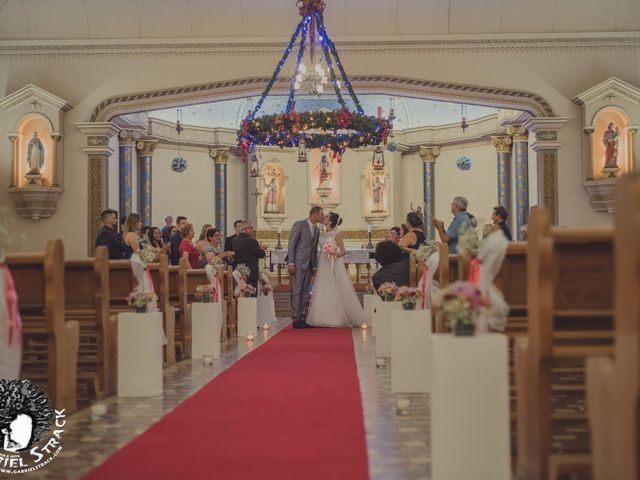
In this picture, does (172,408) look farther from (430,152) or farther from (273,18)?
(430,152)

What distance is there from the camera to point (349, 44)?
13.2 meters

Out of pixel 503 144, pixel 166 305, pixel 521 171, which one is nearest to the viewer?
pixel 166 305

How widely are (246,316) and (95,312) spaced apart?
5.14m

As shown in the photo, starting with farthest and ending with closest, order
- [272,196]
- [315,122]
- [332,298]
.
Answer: [272,196]
[332,298]
[315,122]

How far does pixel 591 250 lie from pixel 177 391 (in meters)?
3.45

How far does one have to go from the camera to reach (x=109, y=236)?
8680 millimetres

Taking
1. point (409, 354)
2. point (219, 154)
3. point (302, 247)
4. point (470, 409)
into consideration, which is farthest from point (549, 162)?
point (470, 409)

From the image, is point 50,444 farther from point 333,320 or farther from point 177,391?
point 333,320

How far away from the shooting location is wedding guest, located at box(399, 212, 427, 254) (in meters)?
10.3

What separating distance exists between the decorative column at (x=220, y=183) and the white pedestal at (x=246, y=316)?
28.9ft

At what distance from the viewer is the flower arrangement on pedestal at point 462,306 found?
360cm

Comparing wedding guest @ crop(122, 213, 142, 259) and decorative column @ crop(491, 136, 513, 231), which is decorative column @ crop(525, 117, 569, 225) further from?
wedding guest @ crop(122, 213, 142, 259)

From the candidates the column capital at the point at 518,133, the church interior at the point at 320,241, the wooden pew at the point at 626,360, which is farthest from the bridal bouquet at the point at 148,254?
the column capital at the point at 518,133

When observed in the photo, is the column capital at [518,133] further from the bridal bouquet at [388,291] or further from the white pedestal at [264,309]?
the bridal bouquet at [388,291]
